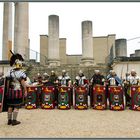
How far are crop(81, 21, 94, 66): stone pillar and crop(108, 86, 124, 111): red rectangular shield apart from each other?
40.7 ft

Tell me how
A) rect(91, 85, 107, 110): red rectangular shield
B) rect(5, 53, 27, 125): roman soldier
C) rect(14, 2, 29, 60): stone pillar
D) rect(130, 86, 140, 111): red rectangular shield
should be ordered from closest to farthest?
1. rect(5, 53, 27, 125): roman soldier
2. rect(130, 86, 140, 111): red rectangular shield
3. rect(91, 85, 107, 110): red rectangular shield
4. rect(14, 2, 29, 60): stone pillar

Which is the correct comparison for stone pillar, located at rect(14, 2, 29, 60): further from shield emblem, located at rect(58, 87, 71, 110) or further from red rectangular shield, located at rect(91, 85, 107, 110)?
red rectangular shield, located at rect(91, 85, 107, 110)

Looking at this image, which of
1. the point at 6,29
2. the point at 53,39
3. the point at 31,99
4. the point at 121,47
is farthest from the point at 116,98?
the point at 6,29

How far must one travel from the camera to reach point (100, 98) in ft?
31.9

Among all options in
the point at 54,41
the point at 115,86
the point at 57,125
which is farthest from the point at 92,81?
the point at 54,41

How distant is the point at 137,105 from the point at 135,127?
3.57 metres

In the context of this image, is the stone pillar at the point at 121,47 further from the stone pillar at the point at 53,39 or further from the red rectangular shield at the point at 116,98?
the red rectangular shield at the point at 116,98

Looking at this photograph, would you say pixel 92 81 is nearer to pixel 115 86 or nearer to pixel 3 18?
pixel 115 86

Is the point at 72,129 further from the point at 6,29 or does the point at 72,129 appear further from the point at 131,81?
the point at 6,29

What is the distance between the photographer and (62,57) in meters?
36.8

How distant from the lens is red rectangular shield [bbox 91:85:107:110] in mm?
9672

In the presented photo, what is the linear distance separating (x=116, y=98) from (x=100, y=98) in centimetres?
62

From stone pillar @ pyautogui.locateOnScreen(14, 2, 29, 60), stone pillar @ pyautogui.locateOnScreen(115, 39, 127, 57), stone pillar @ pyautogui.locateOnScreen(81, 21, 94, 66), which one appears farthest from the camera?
stone pillar @ pyautogui.locateOnScreen(81, 21, 94, 66)

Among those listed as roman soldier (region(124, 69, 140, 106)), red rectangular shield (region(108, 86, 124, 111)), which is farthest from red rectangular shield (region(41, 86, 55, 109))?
roman soldier (region(124, 69, 140, 106))
